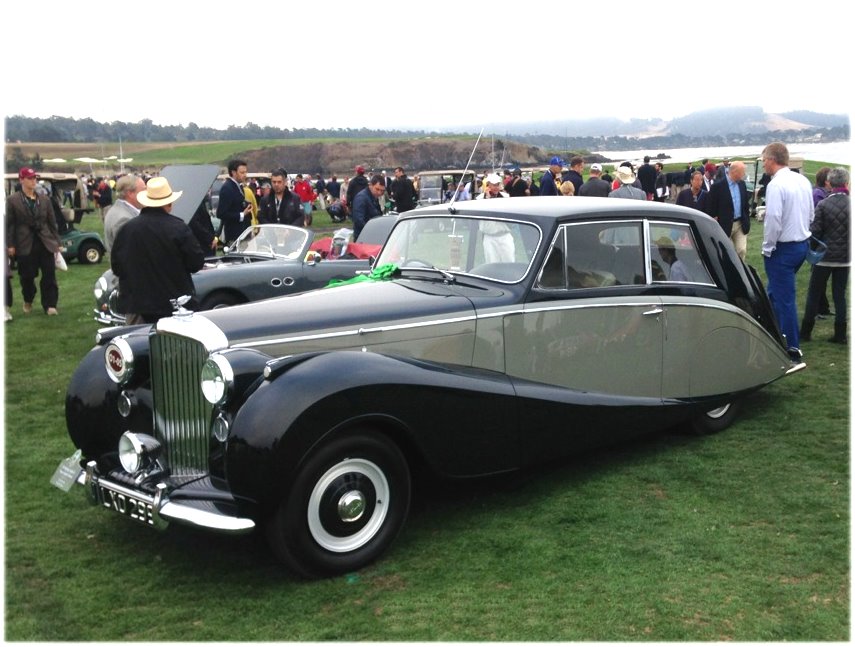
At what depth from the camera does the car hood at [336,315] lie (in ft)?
15.8

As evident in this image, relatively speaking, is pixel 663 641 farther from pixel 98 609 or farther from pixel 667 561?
pixel 98 609

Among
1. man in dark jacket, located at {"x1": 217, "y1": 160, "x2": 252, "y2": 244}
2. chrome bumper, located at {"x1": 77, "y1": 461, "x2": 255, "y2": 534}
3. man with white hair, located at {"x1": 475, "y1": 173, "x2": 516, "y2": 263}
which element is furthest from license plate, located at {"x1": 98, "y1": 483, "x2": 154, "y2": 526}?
man in dark jacket, located at {"x1": 217, "y1": 160, "x2": 252, "y2": 244}

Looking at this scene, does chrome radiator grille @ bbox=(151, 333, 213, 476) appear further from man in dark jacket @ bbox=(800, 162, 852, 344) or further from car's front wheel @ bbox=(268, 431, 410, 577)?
man in dark jacket @ bbox=(800, 162, 852, 344)

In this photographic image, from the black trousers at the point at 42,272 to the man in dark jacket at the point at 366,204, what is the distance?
4.41 meters

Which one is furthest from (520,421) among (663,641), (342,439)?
(663,641)

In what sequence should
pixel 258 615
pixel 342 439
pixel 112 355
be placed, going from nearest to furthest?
pixel 258 615 < pixel 342 439 < pixel 112 355

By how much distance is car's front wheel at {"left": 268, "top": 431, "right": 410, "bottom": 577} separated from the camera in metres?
4.20

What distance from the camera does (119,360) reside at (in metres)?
4.98

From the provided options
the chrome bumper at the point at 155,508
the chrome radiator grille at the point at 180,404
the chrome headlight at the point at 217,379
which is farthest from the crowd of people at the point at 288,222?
the chrome headlight at the point at 217,379

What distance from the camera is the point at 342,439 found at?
4297 mm

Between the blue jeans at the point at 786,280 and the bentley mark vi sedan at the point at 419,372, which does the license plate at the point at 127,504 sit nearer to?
the bentley mark vi sedan at the point at 419,372

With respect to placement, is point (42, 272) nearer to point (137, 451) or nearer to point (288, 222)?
point (288, 222)

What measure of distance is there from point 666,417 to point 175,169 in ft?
28.3

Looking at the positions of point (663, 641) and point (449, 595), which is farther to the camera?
point (449, 595)
